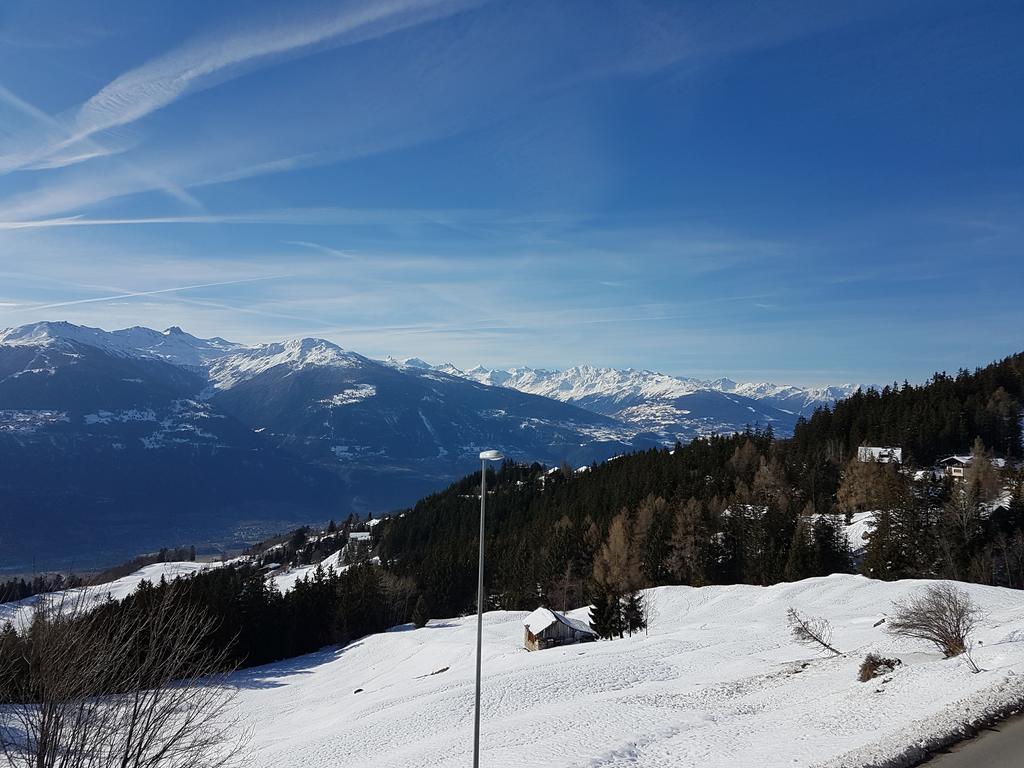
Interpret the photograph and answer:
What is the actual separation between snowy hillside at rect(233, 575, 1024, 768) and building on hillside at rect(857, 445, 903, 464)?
3428cm

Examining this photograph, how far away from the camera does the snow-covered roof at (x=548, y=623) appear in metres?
55.7

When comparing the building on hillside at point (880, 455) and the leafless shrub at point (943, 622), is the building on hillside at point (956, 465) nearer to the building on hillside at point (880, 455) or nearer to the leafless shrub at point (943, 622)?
the building on hillside at point (880, 455)

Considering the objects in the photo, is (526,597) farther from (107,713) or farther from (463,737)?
(107,713)

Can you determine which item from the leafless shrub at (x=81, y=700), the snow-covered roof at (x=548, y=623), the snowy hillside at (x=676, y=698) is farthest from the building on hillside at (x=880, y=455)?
the leafless shrub at (x=81, y=700)

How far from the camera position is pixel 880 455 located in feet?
290

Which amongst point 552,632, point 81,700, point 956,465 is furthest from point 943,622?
point 956,465

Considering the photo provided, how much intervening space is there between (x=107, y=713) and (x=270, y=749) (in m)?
25.1

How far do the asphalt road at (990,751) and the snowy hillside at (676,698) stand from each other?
60cm

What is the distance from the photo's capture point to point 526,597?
281 feet

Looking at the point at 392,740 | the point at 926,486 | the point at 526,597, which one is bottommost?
the point at 526,597

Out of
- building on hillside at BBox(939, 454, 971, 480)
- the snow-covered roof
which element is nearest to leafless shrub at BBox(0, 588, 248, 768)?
the snow-covered roof

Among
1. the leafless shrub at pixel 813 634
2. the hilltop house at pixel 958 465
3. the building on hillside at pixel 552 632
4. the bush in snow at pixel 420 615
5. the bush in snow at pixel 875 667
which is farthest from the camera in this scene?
the hilltop house at pixel 958 465

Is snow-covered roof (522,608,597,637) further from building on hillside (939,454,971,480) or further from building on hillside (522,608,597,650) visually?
building on hillside (939,454,971,480)

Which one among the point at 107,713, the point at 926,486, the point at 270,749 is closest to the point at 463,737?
the point at 270,749
